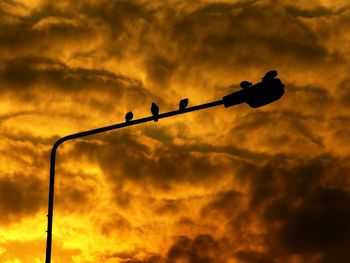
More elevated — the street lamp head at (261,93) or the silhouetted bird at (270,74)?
the silhouetted bird at (270,74)

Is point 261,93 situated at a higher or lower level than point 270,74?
lower

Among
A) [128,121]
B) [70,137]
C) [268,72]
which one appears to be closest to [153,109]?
[128,121]

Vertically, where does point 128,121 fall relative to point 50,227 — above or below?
above

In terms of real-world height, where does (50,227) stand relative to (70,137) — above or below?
below

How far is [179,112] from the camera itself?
619 inches

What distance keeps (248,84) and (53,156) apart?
15.8 ft

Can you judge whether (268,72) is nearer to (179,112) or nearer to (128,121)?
(179,112)

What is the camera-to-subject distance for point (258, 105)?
15039 mm

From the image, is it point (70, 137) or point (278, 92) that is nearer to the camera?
point (278, 92)

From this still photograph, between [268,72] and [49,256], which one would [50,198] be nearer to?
[49,256]

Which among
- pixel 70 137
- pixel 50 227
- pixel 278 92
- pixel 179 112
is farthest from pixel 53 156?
pixel 278 92

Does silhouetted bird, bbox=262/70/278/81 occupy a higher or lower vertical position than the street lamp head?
higher

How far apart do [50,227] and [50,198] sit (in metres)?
0.69

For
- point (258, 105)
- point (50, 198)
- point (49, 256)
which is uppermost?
point (258, 105)
